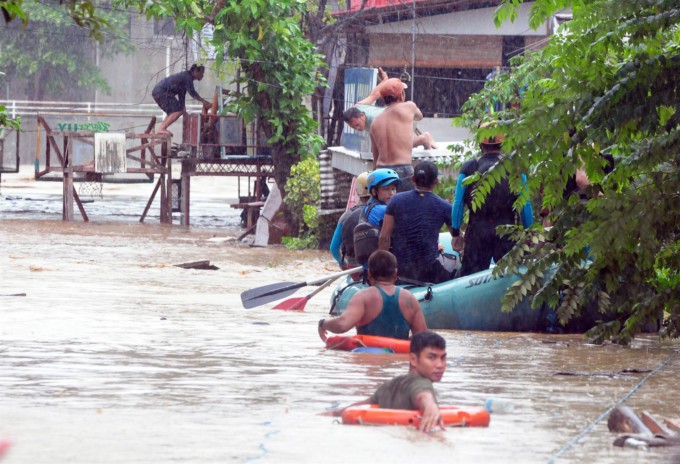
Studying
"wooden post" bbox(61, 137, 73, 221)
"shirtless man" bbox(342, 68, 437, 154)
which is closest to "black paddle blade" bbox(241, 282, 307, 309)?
"shirtless man" bbox(342, 68, 437, 154)

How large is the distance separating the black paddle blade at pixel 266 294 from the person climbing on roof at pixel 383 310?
2863mm

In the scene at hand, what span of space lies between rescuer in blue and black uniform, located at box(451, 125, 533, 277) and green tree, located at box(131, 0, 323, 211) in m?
11.8

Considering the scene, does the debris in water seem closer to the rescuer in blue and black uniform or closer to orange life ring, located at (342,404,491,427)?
the rescuer in blue and black uniform

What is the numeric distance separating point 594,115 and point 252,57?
15.0 meters

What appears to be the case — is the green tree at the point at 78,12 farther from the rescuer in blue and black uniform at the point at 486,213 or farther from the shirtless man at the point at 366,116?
the shirtless man at the point at 366,116

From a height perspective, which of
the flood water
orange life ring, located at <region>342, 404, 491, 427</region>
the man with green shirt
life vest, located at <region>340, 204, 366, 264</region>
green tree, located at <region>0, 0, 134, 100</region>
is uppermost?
green tree, located at <region>0, 0, 134, 100</region>

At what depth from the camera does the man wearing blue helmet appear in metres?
10.9

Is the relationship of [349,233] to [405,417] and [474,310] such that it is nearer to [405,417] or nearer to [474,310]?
[474,310]

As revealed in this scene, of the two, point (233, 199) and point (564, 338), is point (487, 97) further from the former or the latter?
point (233, 199)

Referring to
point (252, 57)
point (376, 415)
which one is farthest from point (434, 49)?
point (376, 415)

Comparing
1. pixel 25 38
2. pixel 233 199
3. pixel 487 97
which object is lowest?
pixel 233 199

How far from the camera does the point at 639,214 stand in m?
8.13

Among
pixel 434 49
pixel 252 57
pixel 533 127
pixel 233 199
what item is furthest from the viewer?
pixel 233 199

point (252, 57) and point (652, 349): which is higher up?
point (252, 57)
